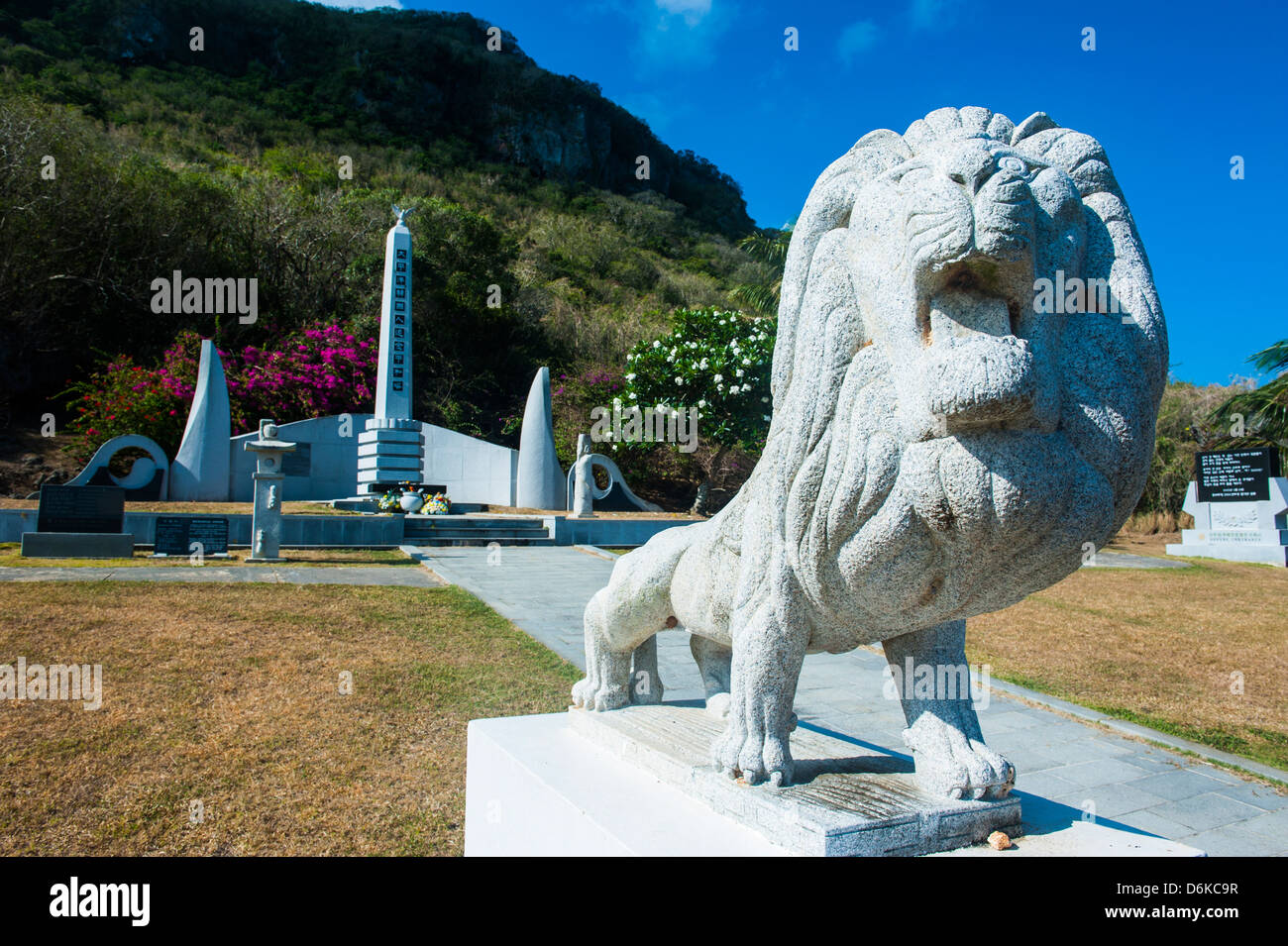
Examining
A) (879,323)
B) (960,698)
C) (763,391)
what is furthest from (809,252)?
(763,391)

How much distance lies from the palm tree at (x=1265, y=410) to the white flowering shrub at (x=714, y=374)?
10915mm

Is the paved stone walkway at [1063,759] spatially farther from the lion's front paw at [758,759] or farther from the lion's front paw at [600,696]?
the lion's front paw at [600,696]

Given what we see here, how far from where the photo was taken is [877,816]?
1906mm

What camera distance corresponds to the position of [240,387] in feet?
67.3

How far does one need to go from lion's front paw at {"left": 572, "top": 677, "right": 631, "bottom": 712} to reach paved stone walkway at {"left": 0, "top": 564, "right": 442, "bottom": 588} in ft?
20.8

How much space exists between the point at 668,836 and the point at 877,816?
55 cm

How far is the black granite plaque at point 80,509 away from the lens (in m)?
10.5

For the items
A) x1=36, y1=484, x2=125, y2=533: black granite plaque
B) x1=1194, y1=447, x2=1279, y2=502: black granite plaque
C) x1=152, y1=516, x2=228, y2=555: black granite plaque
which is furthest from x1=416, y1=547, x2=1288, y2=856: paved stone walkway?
x1=1194, y1=447, x2=1279, y2=502: black granite plaque

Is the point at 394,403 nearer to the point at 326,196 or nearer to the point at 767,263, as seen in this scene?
the point at 767,263

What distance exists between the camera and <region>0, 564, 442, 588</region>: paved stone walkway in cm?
850

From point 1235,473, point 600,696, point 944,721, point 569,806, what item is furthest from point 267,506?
point 1235,473

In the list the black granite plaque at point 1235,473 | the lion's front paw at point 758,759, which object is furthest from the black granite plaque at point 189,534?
the black granite plaque at point 1235,473

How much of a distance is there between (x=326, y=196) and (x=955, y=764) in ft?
103

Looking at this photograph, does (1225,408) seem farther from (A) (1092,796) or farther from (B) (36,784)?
(B) (36,784)
